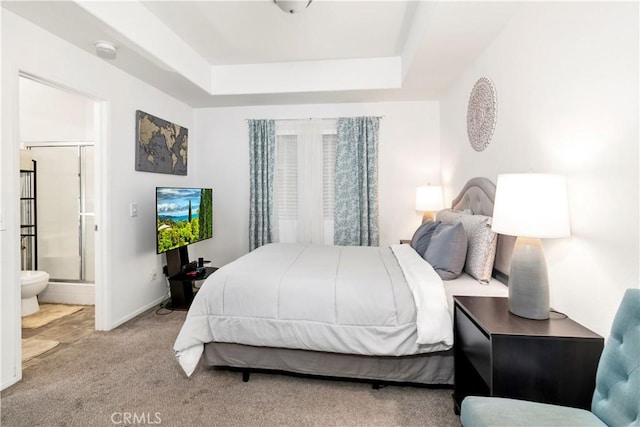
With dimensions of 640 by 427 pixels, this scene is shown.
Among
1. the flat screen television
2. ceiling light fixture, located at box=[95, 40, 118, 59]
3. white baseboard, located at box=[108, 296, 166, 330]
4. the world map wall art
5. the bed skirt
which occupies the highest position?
ceiling light fixture, located at box=[95, 40, 118, 59]

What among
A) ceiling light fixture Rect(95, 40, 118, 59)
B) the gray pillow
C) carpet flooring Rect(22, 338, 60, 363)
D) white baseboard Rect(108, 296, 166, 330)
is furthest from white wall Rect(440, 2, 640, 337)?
carpet flooring Rect(22, 338, 60, 363)

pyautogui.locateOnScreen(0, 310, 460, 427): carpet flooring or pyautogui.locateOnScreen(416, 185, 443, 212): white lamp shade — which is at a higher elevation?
pyautogui.locateOnScreen(416, 185, 443, 212): white lamp shade

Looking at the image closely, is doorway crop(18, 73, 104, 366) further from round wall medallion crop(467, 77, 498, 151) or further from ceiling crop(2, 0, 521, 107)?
round wall medallion crop(467, 77, 498, 151)

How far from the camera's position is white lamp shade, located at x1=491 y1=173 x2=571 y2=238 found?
1.46 metres

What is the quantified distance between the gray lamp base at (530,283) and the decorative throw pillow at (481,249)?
1.85ft

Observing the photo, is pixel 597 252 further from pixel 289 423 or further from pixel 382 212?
pixel 382 212

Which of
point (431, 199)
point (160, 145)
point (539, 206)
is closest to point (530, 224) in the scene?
point (539, 206)

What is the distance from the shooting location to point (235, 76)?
383 centimetres

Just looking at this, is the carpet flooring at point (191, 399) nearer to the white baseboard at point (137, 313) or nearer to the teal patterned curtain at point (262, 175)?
the white baseboard at point (137, 313)

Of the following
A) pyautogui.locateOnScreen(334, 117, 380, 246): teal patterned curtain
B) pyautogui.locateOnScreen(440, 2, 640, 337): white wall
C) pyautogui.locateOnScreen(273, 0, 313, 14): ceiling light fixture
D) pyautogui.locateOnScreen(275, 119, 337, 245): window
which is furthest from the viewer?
pyautogui.locateOnScreen(275, 119, 337, 245): window

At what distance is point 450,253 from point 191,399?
1876 mm

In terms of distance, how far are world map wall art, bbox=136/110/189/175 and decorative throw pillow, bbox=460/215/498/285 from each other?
3.14 meters

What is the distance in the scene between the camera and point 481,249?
2.18 metres

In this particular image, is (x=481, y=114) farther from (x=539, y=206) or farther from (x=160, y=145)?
(x=160, y=145)
